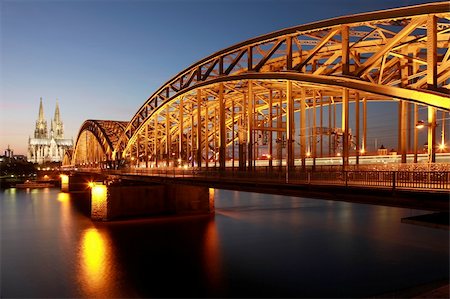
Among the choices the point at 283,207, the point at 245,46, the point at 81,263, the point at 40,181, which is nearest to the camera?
the point at 81,263

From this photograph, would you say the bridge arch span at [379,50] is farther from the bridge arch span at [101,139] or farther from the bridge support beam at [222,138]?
the bridge arch span at [101,139]

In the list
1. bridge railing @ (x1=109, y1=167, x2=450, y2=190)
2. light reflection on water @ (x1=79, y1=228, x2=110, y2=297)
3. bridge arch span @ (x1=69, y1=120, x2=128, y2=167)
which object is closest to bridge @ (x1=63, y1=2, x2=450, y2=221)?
bridge railing @ (x1=109, y1=167, x2=450, y2=190)

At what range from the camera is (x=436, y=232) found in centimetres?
3791

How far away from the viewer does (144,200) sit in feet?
160

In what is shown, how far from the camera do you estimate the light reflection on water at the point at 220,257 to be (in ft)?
81.4

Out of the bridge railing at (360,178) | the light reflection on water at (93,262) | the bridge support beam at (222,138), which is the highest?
the bridge support beam at (222,138)

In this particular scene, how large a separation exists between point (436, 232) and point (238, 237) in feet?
58.1

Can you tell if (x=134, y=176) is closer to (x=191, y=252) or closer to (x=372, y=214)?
(x=191, y=252)

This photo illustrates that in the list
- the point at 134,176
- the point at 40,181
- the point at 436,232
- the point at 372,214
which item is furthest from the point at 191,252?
the point at 40,181

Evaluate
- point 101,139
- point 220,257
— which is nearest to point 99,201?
point 220,257

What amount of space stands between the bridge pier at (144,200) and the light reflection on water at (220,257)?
1511 millimetres

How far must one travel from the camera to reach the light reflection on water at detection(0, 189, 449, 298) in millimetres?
24812

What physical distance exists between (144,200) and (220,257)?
19065 millimetres

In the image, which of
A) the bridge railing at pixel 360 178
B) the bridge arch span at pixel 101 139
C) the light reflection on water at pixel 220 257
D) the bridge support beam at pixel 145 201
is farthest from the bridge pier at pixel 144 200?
the bridge arch span at pixel 101 139
